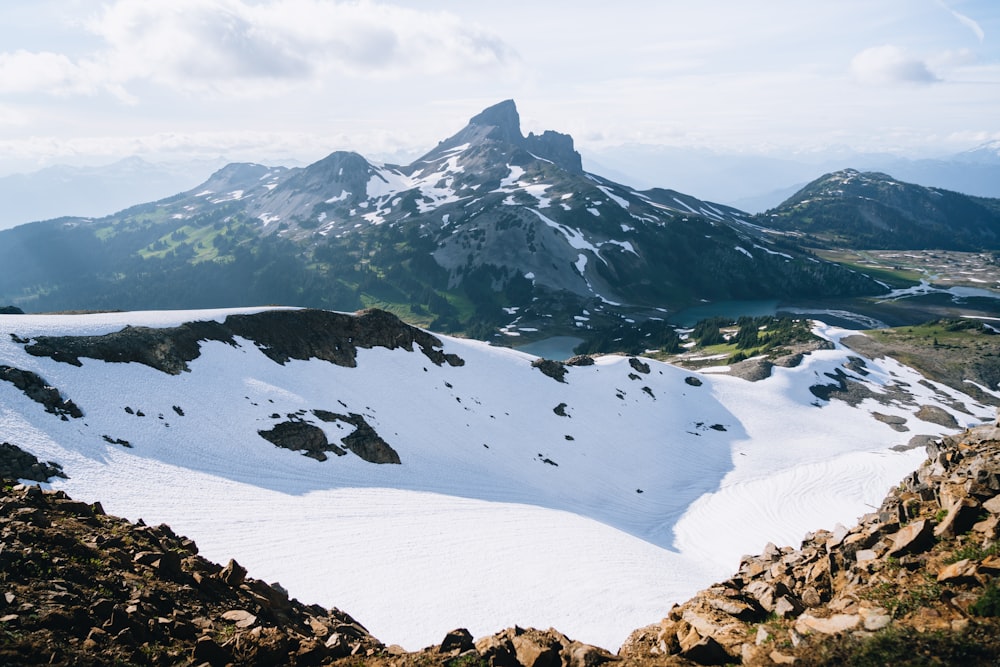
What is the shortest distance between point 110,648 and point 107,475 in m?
23.7

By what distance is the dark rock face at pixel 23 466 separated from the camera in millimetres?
27328

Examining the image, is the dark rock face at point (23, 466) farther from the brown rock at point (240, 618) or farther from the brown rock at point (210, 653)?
the brown rock at point (210, 653)

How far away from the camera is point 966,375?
11862cm

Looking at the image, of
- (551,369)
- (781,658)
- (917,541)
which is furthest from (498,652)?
(551,369)

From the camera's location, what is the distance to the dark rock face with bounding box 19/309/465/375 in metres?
42.0

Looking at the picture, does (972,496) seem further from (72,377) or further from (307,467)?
(72,377)

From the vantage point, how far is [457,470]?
46250mm

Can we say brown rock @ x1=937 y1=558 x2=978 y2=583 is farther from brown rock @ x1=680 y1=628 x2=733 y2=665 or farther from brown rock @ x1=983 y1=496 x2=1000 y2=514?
brown rock @ x1=680 y1=628 x2=733 y2=665

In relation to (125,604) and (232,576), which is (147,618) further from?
(232,576)

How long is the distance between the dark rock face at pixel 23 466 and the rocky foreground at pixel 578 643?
14.0m

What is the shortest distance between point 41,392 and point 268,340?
21.0m

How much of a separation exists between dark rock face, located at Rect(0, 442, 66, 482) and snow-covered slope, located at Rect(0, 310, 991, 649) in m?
0.79

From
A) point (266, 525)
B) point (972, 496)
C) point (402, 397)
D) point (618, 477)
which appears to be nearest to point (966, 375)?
point (618, 477)

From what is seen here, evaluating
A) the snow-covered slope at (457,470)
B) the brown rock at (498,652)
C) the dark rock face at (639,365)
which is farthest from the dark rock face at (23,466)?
the dark rock face at (639,365)
